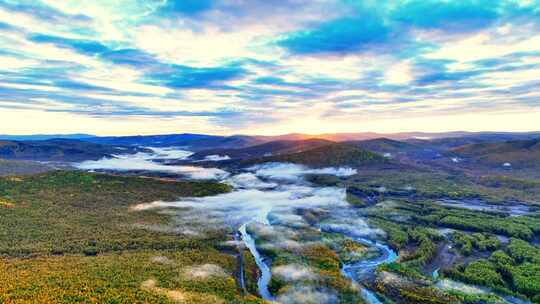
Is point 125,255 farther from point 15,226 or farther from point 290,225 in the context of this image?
point 290,225

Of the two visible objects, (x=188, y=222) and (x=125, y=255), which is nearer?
(x=125, y=255)

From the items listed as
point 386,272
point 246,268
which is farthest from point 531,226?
point 246,268

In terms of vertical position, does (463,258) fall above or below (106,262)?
below

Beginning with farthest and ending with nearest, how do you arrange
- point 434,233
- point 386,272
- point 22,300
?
point 434,233
point 386,272
point 22,300

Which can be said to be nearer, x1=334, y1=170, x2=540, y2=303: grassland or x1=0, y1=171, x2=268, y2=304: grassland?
x1=0, y1=171, x2=268, y2=304: grassland

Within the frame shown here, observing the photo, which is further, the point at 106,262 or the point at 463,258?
the point at 463,258

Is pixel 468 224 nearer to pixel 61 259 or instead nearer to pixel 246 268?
pixel 246 268

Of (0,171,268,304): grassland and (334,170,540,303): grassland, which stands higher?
(0,171,268,304): grassland

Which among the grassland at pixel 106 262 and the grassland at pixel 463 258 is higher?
the grassland at pixel 106 262

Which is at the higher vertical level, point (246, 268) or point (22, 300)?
point (22, 300)

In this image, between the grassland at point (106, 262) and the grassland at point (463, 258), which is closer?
the grassland at point (106, 262)

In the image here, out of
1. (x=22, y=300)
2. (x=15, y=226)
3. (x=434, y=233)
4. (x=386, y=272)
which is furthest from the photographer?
(x=434, y=233)
